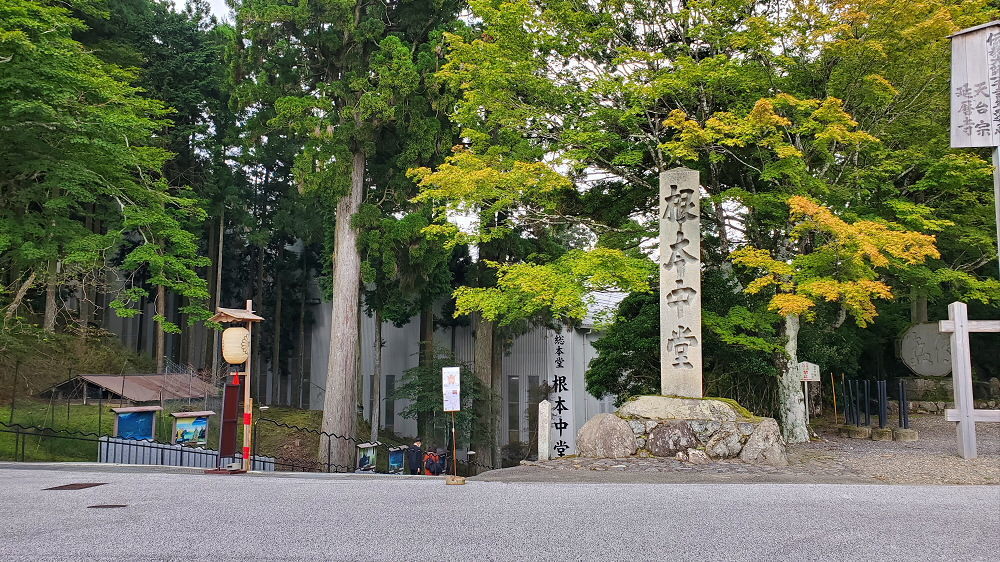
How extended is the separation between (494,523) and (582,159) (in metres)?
9.06

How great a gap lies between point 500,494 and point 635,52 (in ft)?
27.5

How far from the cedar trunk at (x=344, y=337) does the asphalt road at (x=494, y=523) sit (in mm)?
8748

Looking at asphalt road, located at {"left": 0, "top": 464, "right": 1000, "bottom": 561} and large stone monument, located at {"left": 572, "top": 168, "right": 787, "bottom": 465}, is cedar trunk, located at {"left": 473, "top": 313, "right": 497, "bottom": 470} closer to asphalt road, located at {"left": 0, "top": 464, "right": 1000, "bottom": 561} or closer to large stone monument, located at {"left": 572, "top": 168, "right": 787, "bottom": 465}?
large stone monument, located at {"left": 572, "top": 168, "right": 787, "bottom": 465}

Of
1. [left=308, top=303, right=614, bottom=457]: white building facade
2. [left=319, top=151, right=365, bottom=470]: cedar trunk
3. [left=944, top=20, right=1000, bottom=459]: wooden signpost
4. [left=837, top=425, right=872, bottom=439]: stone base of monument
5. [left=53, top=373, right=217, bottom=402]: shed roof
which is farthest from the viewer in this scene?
[left=308, top=303, right=614, bottom=457]: white building facade

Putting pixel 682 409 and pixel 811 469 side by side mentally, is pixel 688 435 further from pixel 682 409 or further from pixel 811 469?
pixel 811 469

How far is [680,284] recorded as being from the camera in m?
11.0

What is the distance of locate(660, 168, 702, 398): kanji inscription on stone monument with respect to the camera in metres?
10.8

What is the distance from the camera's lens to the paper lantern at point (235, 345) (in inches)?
377

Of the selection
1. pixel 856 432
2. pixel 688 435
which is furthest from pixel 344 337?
pixel 856 432

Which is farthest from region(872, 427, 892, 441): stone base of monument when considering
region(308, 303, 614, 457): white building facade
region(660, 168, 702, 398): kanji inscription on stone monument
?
region(308, 303, 614, 457): white building facade

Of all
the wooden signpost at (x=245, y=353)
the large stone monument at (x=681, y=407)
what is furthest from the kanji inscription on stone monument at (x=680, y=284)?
the wooden signpost at (x=245, y=353)

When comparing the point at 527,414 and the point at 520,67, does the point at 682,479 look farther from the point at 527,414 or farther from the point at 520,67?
the point at 527,414

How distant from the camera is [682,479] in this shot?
327 inches

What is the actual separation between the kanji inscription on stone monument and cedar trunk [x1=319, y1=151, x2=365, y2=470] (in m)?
8.02
